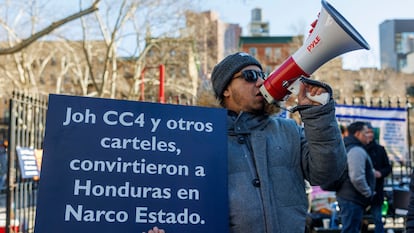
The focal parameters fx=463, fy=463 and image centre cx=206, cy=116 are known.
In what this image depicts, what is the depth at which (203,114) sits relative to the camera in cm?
207

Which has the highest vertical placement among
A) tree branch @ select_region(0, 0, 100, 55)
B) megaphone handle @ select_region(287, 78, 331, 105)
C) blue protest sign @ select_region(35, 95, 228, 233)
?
tree branch @ select_region(0, 0, 100, 55)

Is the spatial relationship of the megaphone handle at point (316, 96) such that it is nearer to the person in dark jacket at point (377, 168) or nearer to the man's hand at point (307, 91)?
the man's hand at point (307, 91)

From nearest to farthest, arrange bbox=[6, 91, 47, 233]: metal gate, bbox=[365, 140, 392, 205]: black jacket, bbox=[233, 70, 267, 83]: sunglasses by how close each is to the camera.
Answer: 1. bbox=[233, 70, 267, 83]: sunglasses
2. bbox=[6, 91, 47, 233]: metal gate
3. bbox=[365, 140, 392, 205]: black jacket

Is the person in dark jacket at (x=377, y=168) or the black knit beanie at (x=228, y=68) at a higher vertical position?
the black knit beanie at (x=228, y=68)

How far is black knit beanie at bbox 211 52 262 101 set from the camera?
2350 millimetres

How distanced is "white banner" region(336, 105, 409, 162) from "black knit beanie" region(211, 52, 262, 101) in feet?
23.5

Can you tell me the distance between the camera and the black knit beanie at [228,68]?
235cm

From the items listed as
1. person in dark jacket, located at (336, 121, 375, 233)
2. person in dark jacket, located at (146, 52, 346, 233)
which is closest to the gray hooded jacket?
person in dark jacket, located at (146, 52, 346, 233)

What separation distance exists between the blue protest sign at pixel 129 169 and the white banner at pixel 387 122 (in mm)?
7658

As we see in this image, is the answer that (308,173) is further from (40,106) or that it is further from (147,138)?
(40,106)

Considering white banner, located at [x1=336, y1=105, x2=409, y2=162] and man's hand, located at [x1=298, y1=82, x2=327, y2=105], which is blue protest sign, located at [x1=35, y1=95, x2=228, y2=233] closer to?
man's hand, located at [x1=298, y1=82, x2=327, y2=105]

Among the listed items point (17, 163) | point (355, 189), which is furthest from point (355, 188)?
point (17, 163)

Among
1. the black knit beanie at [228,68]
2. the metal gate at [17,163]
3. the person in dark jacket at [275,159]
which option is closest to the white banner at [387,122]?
the metal gate at [17,163]

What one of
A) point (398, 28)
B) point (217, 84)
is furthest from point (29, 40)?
point (398, 28)
